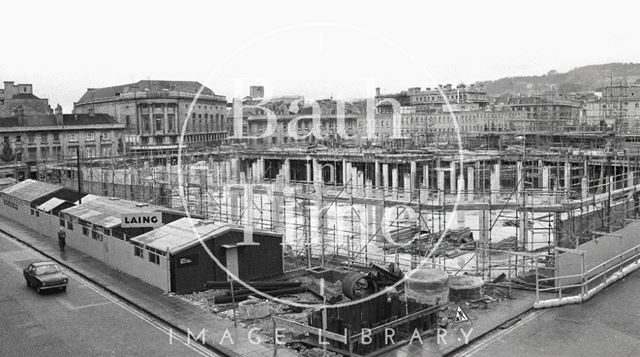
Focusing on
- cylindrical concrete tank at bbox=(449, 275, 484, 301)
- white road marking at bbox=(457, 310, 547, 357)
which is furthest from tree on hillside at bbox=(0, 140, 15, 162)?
white road marking at bbox=(457, 310, 547, 357)

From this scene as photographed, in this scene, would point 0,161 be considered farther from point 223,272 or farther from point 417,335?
point 417,335

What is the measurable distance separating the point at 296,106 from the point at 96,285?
295 feet

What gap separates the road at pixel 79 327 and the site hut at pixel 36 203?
42.3 feet

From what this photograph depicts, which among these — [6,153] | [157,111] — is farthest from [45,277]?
[157,111]

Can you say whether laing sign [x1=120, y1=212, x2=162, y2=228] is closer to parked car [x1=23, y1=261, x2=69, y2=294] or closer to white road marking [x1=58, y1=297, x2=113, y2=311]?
parked car [x1=23, y1=261, x2=69, y2=294]

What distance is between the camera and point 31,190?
149 ft

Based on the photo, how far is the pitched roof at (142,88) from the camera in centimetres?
11139

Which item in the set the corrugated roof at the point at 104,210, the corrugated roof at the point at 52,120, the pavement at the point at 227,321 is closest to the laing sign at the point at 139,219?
the pavement at the point at 227,321

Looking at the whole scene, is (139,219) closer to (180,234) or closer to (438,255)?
(180,234)

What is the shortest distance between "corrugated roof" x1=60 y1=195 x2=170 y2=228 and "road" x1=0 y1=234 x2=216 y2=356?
4939 millimetres

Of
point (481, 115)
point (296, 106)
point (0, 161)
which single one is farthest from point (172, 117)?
point (481, 115)

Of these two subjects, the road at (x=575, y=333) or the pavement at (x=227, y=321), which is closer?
the road at (x=575, y=333)

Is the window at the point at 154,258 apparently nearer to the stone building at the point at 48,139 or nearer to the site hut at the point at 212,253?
the site hut at the point at 212,253

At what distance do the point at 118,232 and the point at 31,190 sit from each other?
2193 cm
